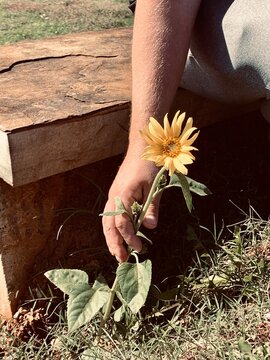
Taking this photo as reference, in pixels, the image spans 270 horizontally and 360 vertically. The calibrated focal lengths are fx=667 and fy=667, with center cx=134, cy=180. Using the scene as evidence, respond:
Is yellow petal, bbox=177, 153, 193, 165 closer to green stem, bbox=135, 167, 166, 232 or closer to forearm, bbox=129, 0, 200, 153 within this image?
green stem, bbox=135, 167, 166, 232

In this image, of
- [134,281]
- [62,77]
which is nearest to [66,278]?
[134,281]

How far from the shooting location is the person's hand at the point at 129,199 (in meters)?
1.65

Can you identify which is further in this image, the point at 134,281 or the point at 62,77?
the point at 62,77

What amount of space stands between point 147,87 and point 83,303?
580mm

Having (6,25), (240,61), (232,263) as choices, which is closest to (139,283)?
(232,263)

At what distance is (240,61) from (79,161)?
0.55 metres

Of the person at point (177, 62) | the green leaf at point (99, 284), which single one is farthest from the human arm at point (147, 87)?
the green leaf at point (99, 284)

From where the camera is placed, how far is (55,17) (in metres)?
4.19

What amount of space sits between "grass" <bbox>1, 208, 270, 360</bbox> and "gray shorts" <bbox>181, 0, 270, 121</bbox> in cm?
45

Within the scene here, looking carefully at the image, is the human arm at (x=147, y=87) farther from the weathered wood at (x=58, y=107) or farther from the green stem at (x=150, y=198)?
the weathered wood at (x=58, y=107)

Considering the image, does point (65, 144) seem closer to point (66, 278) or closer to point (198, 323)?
point (66, 278)

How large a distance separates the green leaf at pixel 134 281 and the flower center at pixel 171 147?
0.33 m

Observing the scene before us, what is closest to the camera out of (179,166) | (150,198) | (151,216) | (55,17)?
(179,166)

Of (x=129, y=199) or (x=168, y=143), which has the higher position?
(x=168, y=143)
